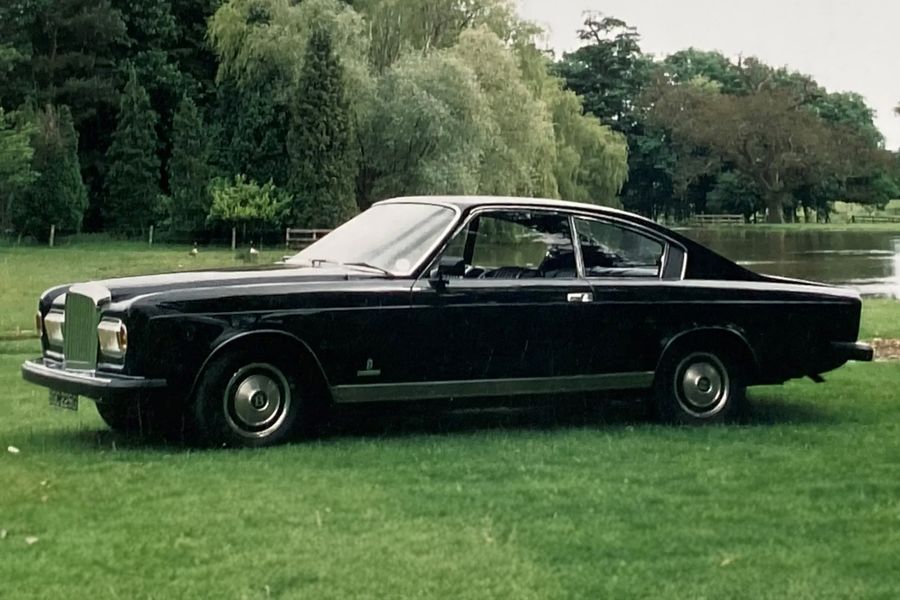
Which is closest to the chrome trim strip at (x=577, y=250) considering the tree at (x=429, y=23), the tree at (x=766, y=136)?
the tree at (x=429, y=23)

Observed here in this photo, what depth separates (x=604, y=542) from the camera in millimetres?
5754

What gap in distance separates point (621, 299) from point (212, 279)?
272cm

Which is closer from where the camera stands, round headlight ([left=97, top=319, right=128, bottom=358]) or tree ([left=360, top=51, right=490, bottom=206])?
round headlight ([left=97, top=319, right=128, bottom=358])

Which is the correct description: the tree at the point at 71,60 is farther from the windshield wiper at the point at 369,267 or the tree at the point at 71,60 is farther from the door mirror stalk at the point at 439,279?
the door mirror stalk at the point at 439,279

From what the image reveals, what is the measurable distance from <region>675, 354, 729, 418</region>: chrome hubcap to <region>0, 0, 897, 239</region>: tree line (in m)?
35.4

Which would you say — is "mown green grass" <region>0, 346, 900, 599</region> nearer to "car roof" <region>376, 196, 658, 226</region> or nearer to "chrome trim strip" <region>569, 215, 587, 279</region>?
"chrome trim strip" <region>569, 215, 587, 279</region>

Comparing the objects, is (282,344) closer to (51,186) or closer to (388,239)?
(388,239)

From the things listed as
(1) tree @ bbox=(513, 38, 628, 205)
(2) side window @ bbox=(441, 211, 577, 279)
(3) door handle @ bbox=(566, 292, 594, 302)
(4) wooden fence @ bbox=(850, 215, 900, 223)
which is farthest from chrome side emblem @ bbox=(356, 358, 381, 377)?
(4) wooden fence @ bbox=(850, 215, 900, 223)

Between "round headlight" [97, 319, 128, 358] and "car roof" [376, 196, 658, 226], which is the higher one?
"car roof" [376, 196, 658, 226]

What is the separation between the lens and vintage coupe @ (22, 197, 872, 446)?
7.86 meters

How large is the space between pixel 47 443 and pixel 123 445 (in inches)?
20.5

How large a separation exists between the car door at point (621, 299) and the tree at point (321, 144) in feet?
130

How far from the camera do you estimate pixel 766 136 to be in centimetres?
8262

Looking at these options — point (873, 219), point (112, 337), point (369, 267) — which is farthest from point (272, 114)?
point (873, 219)
